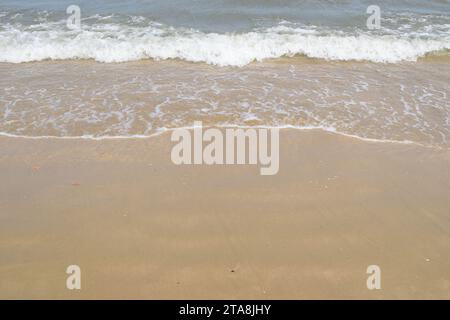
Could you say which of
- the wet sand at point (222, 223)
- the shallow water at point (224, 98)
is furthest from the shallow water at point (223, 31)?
the wet sand at point (222, 223)

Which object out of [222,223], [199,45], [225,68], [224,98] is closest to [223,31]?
[199,45]

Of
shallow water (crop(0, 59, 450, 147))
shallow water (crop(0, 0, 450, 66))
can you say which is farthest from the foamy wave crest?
shallow water (crop(0, 59, 450, 147))

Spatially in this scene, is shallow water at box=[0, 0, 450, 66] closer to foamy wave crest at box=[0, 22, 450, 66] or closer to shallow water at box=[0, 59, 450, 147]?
foamy wave crest at box=[0, 22, 450, 66]

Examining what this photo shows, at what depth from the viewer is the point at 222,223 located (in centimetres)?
400

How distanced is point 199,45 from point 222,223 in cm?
660

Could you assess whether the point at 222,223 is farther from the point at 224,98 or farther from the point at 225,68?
the point at 225,68

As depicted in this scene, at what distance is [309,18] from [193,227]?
971cm

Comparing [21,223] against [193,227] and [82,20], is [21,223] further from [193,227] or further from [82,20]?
[82,20]

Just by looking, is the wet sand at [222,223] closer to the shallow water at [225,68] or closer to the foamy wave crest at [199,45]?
the shallow water at [225,68]

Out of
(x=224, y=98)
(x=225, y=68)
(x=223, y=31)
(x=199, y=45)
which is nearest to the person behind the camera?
(x=224, y=98)

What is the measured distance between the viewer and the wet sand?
3.39 metres

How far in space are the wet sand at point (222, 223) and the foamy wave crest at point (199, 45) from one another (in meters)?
4.47
